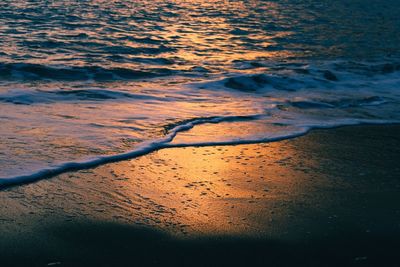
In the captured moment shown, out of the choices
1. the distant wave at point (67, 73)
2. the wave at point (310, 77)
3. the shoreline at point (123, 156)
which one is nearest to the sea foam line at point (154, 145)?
the shoreline at point (123, 156)

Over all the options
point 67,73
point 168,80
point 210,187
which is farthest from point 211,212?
point 67,73

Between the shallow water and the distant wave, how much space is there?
16 millimetres

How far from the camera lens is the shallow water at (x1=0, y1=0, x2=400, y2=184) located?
5.11m

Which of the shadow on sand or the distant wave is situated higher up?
the shadow on sand

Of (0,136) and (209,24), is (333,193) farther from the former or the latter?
(209,24)

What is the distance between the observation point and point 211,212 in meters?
3.53

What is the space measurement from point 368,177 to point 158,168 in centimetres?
139

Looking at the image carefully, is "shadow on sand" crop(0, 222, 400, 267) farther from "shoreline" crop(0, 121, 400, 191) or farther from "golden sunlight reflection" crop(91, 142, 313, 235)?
"shoreline" crop(0, 121, 400, 191)

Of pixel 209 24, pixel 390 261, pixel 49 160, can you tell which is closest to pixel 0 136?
pixel 49 160

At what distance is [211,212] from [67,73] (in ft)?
16.8

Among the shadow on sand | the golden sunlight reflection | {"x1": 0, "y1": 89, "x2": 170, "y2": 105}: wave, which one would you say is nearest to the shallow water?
{"x1": 0, "y1": 89, "x2": 170, "y2": 105}: wave

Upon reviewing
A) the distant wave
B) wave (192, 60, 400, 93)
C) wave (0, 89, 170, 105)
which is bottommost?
wave (192, 60, 400, 93)

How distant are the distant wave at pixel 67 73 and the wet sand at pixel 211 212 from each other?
353 centimetres

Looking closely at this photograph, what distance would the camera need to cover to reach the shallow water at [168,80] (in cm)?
511
